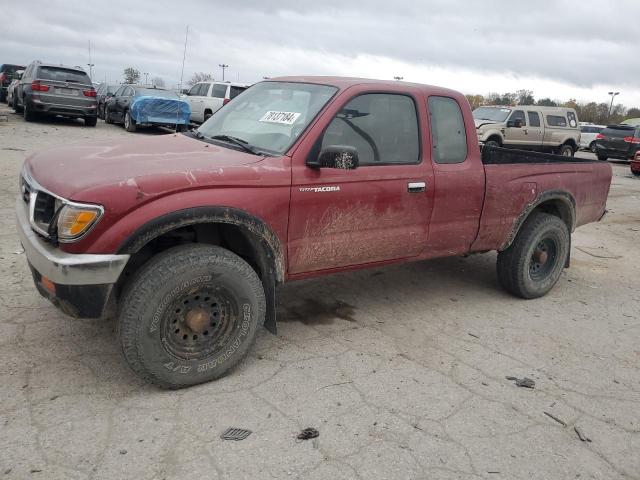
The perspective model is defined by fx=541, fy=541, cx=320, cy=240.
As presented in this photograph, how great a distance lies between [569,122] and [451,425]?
1938 cm

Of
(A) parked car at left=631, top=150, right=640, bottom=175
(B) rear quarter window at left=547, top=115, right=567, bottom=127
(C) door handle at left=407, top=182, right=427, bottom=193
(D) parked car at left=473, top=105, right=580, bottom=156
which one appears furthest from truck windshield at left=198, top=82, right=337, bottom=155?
(B) rear quarter window at left=547, top=115, right=567, bottom=127

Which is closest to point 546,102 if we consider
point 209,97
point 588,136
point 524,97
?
point 524,97

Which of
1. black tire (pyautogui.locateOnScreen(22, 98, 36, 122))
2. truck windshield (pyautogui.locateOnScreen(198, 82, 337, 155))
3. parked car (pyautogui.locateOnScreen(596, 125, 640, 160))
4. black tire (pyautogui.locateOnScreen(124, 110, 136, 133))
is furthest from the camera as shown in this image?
parked car (pyautogui.locateOnScreen(596, 125, 640, 160))

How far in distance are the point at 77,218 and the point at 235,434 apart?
53.3 inches

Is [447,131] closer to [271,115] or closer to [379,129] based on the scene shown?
[379,129]

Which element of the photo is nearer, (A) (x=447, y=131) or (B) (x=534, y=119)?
(A) (x=447, y=131)

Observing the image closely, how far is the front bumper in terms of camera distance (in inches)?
107

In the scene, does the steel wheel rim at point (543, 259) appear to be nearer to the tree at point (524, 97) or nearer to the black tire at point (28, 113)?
the black tire at point (28, 113)

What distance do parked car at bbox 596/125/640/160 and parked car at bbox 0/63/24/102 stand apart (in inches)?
1045

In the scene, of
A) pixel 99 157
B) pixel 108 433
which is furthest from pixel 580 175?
pixel 108 433

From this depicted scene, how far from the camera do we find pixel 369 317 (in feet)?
14.5

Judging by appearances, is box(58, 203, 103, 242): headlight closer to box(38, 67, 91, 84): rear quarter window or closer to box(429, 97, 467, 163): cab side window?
box(429, 97, 467, 163): cab side window

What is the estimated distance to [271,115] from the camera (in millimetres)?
3842

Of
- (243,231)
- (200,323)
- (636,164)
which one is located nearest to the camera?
(200,323)
